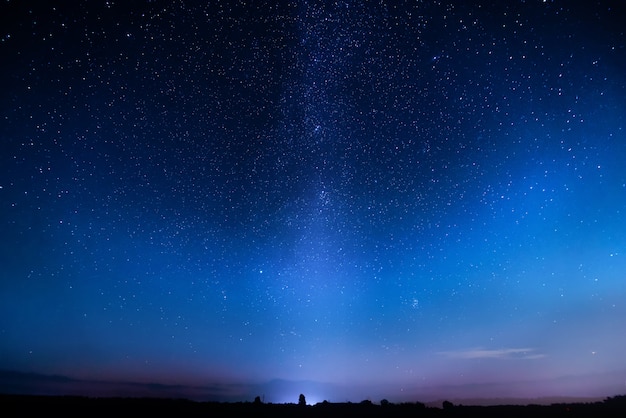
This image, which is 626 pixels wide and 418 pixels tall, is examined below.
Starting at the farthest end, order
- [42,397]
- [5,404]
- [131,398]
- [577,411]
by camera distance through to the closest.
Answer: [577,411]
[131,398]
[42,397]
[5,404]

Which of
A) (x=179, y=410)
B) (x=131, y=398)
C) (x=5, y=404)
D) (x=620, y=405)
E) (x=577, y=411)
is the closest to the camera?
(x=5, y=404)

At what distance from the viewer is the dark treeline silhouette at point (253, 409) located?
37.2 feet

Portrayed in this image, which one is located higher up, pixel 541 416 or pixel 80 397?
pixel 80 397

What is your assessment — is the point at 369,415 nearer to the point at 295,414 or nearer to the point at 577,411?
the point at 295,414

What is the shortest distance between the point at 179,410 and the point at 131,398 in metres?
3.21

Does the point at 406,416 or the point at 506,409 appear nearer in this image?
the point at 406,416

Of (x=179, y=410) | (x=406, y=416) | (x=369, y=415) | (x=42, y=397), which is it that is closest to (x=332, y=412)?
(x=369, y=415)

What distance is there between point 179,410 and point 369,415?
22.0 ft

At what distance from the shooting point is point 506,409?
1623 centimetres

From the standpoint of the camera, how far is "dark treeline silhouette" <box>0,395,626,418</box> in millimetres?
11328

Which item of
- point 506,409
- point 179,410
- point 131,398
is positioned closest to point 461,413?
point 506,409

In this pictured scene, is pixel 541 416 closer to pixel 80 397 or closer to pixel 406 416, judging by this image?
pixel 406 416

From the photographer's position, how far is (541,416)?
15008mm

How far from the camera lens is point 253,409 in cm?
1327
